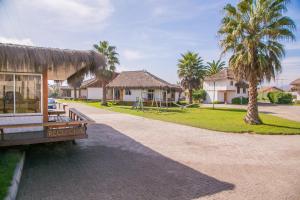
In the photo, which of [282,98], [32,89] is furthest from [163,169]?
[282,98]

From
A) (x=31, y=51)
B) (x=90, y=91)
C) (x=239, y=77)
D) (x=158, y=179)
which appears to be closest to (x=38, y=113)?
(x=31, y=51)

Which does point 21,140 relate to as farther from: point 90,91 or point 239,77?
point 90,91

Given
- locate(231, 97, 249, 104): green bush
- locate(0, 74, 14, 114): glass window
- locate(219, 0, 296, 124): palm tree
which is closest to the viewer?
locate(0, 74, 14, 114): glass window

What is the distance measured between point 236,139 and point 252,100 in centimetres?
580

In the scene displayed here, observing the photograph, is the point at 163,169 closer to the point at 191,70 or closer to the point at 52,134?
the point at 52,134

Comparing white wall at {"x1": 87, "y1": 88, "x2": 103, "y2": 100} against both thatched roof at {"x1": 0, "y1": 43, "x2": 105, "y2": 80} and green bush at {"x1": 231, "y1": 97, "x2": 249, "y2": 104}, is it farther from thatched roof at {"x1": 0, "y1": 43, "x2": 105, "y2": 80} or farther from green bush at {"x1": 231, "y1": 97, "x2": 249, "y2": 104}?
thatched roof at {"x1": 0, "y1": 43, "x2": 105, "y2": 80}

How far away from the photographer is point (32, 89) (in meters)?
9.35

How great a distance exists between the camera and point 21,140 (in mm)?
7742

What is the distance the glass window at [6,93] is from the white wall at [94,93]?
47.6 meters

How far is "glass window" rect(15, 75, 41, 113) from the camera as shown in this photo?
912cm

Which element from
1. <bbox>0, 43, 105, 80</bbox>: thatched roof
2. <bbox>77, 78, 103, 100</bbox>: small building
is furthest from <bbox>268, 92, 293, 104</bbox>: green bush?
<bbox>0, 43, 105, 80</bbox>: thatched roof

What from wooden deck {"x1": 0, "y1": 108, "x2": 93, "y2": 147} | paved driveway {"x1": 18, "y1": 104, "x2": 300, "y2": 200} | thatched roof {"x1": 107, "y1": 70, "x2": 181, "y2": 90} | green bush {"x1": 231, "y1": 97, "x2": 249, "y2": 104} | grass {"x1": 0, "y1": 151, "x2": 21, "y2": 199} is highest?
thatched roof {"x1": 107, "y1": 70, "x2": 181, "y2": 90}

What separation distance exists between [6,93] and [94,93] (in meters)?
48.7

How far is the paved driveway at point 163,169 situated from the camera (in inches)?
226
